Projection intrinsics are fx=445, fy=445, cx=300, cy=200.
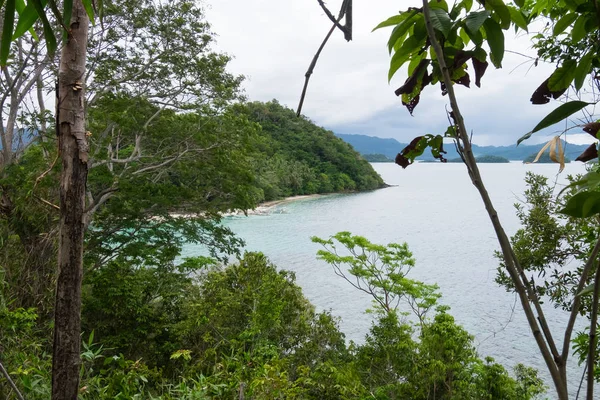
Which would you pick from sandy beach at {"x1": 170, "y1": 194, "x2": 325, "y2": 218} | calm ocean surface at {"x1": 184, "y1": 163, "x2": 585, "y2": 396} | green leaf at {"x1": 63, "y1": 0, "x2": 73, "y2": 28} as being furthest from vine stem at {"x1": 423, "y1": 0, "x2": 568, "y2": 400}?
sandy beach at {"x1": 170, "y1": 194, "x2": 325, "y2": 218}

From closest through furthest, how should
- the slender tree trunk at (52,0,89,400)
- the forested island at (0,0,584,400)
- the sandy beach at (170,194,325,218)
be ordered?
the slender tree trunk at (52,0,89,400), the forested island at (0,0,584,400), the sandy beach at (170,194,325,218)

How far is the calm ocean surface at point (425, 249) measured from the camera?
8531mm

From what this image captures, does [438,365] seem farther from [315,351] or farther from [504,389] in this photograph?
[315,351]

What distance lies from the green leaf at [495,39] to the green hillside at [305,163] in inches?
573

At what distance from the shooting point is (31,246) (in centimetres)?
473

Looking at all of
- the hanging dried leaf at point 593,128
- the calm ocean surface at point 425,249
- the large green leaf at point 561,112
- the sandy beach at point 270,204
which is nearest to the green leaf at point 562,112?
the large green leaf at point 561,112

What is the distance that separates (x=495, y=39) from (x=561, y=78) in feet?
0.23

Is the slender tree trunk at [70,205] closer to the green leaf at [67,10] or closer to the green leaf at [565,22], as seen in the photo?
the green leaf at [67,10]

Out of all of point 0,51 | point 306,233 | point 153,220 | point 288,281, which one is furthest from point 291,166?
point 0,51

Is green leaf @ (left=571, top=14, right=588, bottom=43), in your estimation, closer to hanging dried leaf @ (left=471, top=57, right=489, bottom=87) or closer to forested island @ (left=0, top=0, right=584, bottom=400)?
hanging dried leaf @ (left=471, top=57, right=489, bottom=87)

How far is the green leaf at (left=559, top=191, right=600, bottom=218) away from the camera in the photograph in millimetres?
235

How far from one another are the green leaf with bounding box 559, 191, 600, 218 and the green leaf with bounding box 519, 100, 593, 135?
0.04 metres

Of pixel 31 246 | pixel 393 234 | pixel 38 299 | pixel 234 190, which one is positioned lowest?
pixel 393 234

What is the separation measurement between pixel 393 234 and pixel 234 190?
12007 mm
